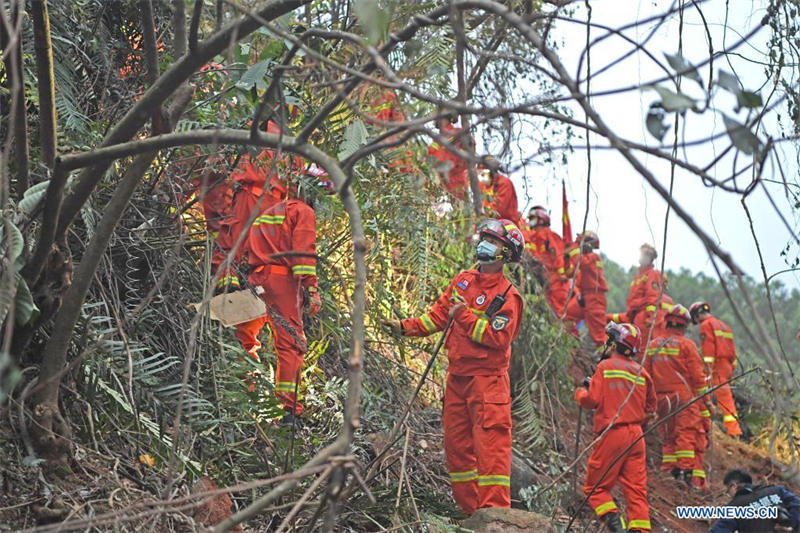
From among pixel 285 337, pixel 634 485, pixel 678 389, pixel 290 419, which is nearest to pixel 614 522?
pixel 634 485

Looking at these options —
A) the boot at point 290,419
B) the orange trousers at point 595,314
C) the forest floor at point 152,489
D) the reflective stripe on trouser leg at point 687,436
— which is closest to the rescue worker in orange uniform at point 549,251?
the orange trousers at point 595,314

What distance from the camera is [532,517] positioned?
19.8ft

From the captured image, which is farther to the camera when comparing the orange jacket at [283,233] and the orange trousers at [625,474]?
the orange trousers at [625,474]

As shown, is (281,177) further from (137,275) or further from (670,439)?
(670,439)

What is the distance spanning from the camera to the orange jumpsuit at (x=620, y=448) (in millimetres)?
8016

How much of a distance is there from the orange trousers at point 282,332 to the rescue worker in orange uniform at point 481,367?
76 centimetres

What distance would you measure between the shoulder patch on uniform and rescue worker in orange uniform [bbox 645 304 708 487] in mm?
4835

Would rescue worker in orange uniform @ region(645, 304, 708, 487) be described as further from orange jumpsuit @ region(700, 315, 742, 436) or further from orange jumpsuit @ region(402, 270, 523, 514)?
orange jumpsuit @ region(402, 270, 523, 514)

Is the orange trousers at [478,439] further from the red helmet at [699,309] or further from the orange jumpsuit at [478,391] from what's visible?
the red helmet at [699,309]

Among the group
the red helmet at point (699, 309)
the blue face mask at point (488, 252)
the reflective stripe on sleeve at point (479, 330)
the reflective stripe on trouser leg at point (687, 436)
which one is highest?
the red helmet at point (699, 309)

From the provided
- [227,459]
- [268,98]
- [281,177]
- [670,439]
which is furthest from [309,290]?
[670,439]

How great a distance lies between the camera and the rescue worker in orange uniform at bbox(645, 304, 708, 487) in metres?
11.2

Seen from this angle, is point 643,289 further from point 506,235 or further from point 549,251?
point 506,235

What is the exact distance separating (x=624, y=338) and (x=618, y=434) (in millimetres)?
834
